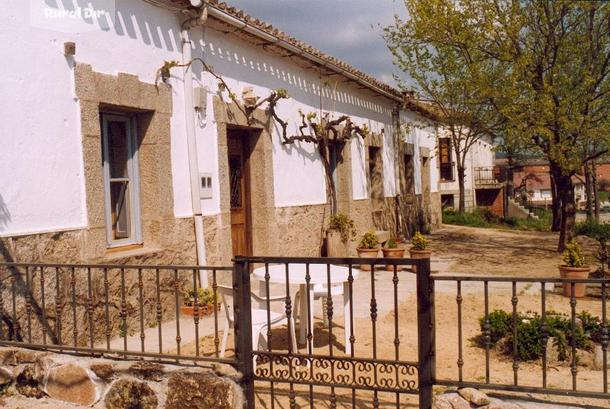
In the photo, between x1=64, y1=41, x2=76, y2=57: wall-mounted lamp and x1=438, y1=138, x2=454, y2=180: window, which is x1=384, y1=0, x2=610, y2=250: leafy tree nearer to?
x1=64, y1=41, x2=76, y2=57: wall-mounted lamp

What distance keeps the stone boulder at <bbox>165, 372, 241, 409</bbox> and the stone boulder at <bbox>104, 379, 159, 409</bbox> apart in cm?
13

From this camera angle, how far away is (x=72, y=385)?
3.89 meters

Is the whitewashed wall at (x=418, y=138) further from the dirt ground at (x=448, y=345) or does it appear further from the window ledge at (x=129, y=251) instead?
the window ledge at (x=129, y=251)

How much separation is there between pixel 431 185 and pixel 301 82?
9.57 m

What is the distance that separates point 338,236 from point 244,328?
20.1ft

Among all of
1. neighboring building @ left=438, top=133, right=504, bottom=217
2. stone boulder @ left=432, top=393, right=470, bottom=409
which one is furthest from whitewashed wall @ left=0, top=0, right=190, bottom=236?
neighboring building @ left=438, top=133, right=504, bottom=217

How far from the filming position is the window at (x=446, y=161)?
2120cm

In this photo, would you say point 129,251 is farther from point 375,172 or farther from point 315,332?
point 375,172

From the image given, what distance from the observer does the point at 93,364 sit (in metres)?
3.86

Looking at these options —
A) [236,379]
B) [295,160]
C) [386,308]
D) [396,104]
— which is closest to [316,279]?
[236,379]

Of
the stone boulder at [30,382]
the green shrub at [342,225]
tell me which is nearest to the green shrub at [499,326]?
the stone boulder at [30,382]

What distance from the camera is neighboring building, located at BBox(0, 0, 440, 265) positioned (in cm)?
463

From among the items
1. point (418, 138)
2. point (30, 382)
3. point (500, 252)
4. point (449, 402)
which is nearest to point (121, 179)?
point (30, 382)

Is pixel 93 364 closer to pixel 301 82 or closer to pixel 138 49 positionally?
pixel 138 49
